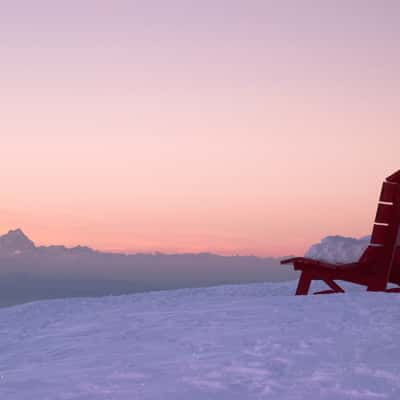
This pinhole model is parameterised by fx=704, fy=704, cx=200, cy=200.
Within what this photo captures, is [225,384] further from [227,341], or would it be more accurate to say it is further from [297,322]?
[297,322]

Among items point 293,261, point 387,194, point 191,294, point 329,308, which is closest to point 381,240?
point 387,194

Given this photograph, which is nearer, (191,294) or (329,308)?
(329,308)

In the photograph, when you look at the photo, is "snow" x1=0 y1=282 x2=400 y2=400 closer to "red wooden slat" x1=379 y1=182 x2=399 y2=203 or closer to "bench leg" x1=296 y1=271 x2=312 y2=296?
"bench leg" x1=296 y1=271 x2=312 y2=296

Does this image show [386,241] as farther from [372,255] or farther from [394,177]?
[394,177]

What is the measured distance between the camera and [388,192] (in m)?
9.98

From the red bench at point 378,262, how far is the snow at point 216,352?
A: 0.39 meters

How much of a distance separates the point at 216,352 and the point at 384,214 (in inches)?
189

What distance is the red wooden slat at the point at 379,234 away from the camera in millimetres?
9820

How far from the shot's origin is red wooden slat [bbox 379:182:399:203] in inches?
393

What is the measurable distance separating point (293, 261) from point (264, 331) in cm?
289

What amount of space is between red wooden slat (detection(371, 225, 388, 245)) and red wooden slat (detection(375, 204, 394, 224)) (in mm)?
97

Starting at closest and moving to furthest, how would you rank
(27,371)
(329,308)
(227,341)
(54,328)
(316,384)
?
(316,384) < (27,371) < (227,341) < (329,308) < (54,328)

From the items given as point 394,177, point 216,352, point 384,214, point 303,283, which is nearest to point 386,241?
point 384,214

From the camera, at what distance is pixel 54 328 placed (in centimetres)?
883
